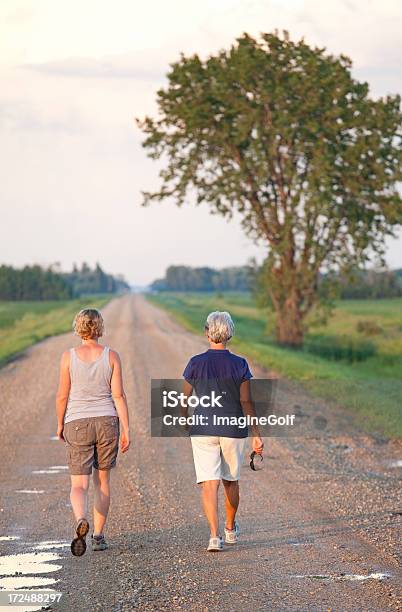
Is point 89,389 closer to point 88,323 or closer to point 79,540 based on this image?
point 88,323

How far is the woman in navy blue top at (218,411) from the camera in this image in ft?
26.6

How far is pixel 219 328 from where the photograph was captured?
26.7 ft

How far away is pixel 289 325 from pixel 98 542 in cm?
3062

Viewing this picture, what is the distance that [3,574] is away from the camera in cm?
713

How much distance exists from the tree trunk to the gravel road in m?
22.0

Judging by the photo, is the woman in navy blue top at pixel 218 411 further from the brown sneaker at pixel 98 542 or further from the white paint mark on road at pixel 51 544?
the white paint mark on road at pixel 51 544

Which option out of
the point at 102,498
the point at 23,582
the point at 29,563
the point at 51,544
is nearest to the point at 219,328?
the point at 102,498

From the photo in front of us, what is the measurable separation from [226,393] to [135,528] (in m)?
1.67

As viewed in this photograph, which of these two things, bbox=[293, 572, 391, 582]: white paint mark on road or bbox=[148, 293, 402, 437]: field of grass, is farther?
bbox=[148, 293, 402, 437]: field of grass

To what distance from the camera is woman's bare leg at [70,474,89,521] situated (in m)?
7.92

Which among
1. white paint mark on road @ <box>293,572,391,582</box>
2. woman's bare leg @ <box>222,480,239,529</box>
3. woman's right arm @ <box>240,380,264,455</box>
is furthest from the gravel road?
woman's right arm @ <box>240,380,264,455</box>

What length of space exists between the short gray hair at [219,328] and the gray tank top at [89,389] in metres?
0.87

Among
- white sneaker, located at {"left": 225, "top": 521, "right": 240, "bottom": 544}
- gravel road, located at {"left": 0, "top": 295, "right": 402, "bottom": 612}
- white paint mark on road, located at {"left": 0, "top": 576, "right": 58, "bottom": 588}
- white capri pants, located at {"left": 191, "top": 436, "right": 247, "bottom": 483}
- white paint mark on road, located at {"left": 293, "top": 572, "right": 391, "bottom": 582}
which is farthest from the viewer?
white sneaker, located at {"left": 225, "top": 521, "right": 240, "bottom": 544}

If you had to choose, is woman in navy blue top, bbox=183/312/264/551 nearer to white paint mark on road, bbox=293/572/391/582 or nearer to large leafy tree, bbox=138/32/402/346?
white paint mark on road, bbox=293/572/391/582
